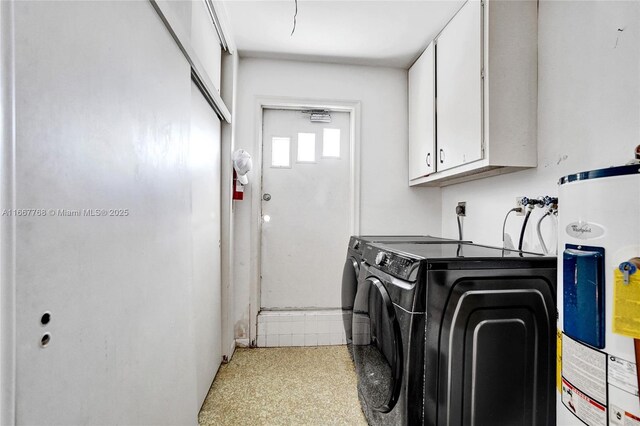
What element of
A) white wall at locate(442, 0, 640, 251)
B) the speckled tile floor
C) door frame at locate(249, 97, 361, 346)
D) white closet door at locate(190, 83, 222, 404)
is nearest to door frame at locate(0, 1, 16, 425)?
white closet door at locate(190, 83, 222, 404)

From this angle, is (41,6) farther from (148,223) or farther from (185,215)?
(185,215)

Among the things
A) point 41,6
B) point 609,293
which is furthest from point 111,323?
point 609,293

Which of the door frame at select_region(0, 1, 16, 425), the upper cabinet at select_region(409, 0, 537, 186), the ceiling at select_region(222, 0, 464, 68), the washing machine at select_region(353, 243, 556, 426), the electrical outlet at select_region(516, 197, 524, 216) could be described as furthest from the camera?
the ceiling at select_region(222, 0, 464, 68)

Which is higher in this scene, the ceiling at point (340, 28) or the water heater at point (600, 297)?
the ceiling at point (340, 28)

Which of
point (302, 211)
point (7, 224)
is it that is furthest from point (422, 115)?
point (7, 224)

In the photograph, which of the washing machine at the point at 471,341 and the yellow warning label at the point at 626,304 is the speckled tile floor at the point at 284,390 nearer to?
the washing machine at the point at 471,341

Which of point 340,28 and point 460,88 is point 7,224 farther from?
point 340,28

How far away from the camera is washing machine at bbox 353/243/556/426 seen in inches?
39.6

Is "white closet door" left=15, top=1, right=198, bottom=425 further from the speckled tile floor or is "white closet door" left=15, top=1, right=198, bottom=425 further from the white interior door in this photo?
the white interior door

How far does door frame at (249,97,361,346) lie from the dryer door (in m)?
1.11

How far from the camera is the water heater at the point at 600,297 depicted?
67cm

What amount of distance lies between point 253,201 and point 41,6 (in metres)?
1.86

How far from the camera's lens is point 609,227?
71cm

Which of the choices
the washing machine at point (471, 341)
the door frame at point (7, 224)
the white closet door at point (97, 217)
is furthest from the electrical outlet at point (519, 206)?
the door frame at point (7, 224)
